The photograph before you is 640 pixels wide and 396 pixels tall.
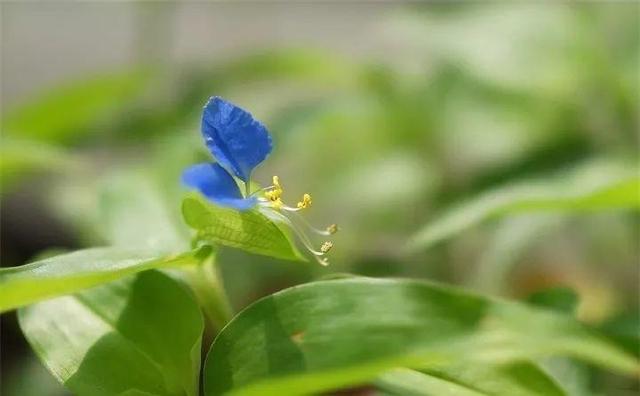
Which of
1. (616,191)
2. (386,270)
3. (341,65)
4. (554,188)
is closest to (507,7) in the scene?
(341,65)

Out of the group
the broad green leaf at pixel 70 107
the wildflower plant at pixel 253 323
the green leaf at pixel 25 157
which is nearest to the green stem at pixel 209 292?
the wildflower plant at pixel 253 323

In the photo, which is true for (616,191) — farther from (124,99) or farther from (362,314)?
(124,99)

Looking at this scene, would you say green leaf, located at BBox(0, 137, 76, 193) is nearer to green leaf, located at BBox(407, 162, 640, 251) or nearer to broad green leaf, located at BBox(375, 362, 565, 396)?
green leaf, located at BBox(407, 162, 640, 251)

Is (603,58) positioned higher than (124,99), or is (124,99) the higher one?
(603,58)

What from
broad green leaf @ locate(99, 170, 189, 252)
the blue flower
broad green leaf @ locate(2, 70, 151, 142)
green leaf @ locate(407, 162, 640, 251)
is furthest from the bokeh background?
A: the blue flower

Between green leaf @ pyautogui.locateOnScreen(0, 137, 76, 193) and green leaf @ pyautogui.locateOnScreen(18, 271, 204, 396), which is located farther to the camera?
green leaf @ pyautogui.locateOnScreen(0, 137, 76, 193)

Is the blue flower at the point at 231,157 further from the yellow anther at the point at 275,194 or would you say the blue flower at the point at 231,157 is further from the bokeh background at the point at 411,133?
the bokeh background at the point at 411,133
